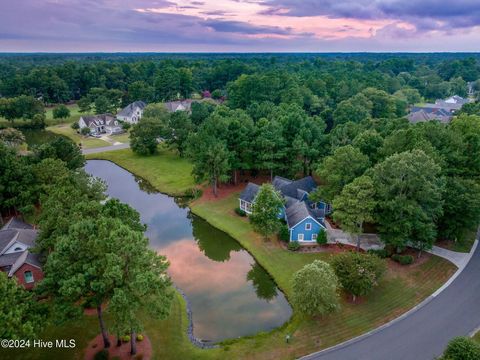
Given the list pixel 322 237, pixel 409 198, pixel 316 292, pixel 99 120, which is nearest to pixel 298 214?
pixel 322 237

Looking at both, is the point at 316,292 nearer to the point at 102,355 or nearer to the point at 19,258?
the point at 102,355

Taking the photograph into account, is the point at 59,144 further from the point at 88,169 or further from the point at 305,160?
the point at 305,160

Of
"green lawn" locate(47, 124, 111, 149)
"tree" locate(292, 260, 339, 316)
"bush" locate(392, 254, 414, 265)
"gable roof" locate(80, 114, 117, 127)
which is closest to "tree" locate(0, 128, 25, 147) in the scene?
"green lawn" locate(47, 124, 111, 149)

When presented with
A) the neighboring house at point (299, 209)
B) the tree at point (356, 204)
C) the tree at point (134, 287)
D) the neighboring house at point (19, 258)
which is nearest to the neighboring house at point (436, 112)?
the neighboring house at point (299, 209)

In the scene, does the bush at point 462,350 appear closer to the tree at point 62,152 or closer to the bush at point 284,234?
the bush at point 284,234

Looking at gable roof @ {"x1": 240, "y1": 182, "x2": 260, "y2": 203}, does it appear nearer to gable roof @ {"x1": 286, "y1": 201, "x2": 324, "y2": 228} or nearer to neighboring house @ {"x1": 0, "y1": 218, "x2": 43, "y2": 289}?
gable roof @ {"x1": 286, "y1": 201, "x2": 324, "y2": 228}
